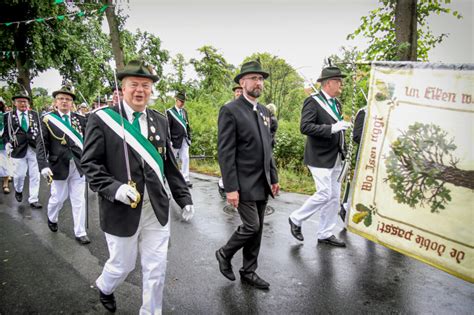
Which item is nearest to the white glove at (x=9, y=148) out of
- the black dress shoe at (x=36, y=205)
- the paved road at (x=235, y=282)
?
the black dress shoe at (x=36, y=205)

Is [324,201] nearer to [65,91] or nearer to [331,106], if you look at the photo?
[331,106]

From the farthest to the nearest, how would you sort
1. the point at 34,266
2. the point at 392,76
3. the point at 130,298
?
the point at 34,266, the point at 130,298, the point at 392,76

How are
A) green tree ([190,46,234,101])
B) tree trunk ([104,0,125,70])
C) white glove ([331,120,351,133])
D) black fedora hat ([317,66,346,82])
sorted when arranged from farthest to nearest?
green tree ([190,46,234,101])
tree trunk ([104,0,125,70])
black fedora hat ([317,66,346,82])
white glove ([331,120,351,133])

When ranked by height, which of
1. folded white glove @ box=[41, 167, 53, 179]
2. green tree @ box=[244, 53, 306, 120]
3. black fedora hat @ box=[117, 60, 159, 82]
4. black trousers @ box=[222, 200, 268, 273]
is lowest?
black trousers @ box=[222, 200, 268, 273]

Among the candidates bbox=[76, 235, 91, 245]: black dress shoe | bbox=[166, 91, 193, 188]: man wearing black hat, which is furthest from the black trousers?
bbox=[166, 91, 193, 188]: man wearing black hat

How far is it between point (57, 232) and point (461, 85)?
5.52 m

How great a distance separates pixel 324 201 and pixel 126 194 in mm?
2844

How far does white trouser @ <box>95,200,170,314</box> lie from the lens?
8.59 feet

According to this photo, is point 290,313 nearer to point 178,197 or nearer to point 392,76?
point 178,197

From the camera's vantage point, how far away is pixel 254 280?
11.2 feet

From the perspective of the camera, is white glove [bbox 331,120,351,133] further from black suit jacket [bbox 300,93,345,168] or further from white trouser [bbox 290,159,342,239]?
white trouser [bbox 290,159,342,239]

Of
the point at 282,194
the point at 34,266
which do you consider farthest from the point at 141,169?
the point at 282,194

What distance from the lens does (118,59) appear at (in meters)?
12.1

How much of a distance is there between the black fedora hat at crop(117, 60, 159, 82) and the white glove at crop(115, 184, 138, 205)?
3.01 feet
